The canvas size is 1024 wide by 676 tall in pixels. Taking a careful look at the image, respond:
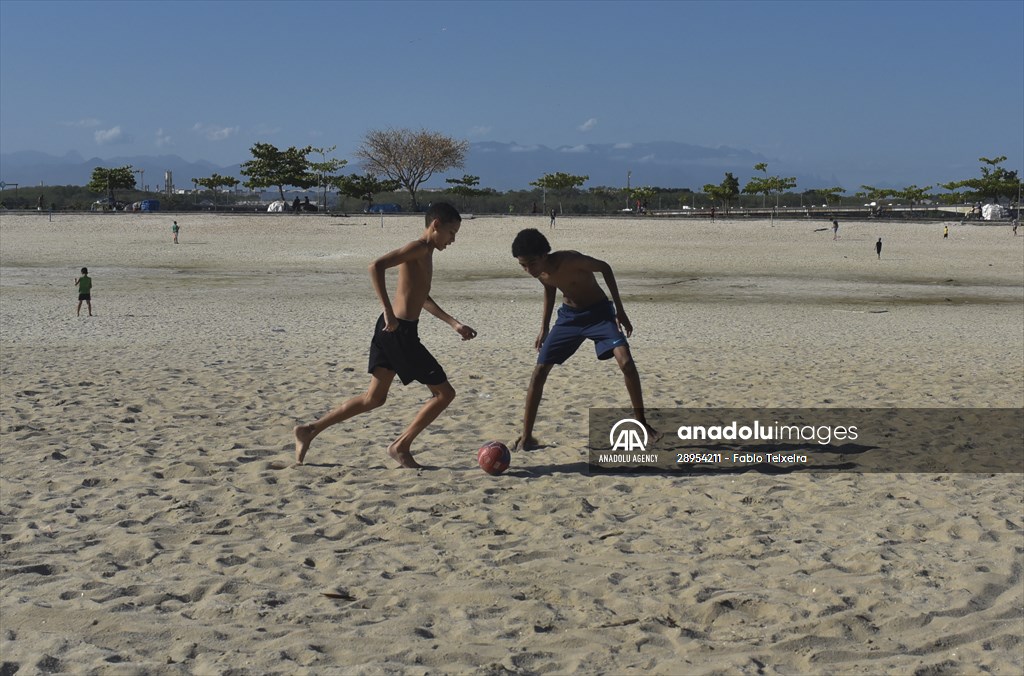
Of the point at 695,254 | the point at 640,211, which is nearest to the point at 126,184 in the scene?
the point at 640,211

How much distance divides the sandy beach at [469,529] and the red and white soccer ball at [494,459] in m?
0.07

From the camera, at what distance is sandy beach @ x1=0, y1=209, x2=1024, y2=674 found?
12.6ft

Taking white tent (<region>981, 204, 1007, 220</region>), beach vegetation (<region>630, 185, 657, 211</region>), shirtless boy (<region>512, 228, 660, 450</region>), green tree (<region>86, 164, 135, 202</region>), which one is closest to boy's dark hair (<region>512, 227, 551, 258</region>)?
shirtless boy (<region>512, 228, 660, 450</region>)

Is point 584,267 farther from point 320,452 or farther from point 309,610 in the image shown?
point 309,610

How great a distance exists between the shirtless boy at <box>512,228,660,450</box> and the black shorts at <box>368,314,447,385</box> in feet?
2.91

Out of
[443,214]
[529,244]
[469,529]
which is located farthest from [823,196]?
[469,529]

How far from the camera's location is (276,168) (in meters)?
81.2

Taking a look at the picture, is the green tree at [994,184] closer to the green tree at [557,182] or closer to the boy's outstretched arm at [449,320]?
the green tree at [557,182]

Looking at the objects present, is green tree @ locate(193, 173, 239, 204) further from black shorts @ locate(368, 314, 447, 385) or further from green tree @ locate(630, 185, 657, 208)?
black shorts @ locate(368, 314, 447, 385)

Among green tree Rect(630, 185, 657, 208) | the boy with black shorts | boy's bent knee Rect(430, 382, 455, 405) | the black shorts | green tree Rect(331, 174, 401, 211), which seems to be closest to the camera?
the boy with black shorts

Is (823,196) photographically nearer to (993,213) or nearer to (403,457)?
(993,213)

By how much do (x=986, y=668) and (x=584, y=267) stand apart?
3.65 meters

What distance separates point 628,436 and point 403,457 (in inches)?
64.2

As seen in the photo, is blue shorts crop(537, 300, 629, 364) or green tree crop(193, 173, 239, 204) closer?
blue shorts crop(537, 300, 629, 364)
